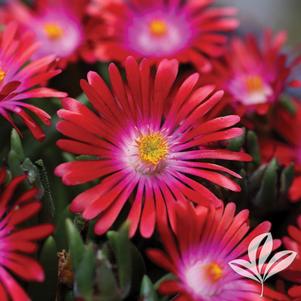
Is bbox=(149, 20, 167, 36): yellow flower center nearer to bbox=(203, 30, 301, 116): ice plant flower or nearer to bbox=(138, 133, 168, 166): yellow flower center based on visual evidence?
bbox=(203, 30, 301, 116): ice plant flower

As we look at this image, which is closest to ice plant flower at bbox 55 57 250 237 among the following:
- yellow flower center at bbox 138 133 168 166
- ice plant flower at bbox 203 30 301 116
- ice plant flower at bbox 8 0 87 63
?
yellow flower center at bbox 138 133 168 166

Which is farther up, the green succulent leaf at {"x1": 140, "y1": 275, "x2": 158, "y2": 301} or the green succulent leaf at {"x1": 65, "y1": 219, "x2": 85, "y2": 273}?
the green succulent leaf at {"x1": 65, "y1": 219, "x2": 85, "y2": 273}

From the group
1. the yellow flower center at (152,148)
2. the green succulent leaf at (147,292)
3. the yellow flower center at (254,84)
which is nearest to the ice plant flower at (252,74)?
the yellow flower center at (254,84)

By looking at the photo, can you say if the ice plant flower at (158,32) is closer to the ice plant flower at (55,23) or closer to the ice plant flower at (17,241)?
the ice plant flower at (55,23)

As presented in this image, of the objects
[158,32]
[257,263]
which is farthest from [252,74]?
[257,263]

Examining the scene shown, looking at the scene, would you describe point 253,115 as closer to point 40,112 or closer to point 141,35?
point 141,35

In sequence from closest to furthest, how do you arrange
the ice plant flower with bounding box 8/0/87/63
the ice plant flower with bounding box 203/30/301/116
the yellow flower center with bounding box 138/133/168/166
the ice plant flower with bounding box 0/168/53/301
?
the ice plant flower with bounding box 0/168/53/301, the yellow flower center with bounding box 138/133/168/166, the ice plant flower with bounding box 203/30/301/116, the ice plant flower with bounding box 8/0/87/63
